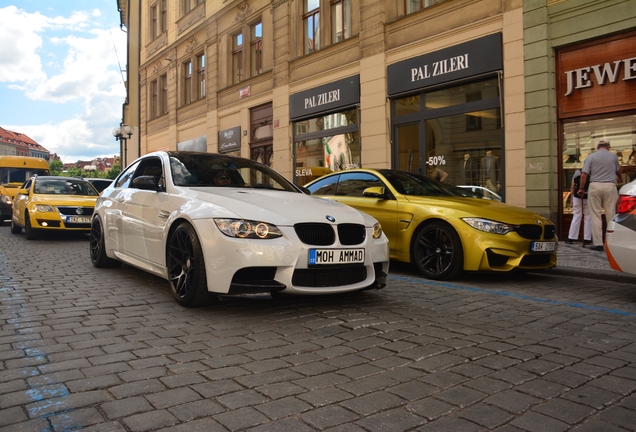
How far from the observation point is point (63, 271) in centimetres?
699

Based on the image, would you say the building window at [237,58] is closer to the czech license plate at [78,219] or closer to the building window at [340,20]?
the building window at [340,20]

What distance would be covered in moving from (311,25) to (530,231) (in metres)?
13.0

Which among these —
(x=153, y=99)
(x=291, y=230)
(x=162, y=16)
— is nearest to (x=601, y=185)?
(x=291, y=230)

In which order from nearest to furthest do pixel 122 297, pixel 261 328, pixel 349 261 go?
pixel 261 328 → pixel 349 261 → pixel 122 297

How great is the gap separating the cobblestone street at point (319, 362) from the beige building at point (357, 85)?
7.23 meters

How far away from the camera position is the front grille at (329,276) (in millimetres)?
Result: 4266

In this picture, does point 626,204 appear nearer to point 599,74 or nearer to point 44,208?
point 599,74

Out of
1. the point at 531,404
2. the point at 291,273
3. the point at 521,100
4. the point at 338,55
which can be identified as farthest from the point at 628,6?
the point at 531,404

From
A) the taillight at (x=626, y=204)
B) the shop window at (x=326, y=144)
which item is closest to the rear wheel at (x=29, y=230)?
the shop window at (x=326, y=144)

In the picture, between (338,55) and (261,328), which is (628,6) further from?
(261,328)

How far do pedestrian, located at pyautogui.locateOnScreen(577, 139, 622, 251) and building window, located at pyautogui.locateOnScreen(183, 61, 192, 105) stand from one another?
65.4 ft

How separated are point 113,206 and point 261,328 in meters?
3.49

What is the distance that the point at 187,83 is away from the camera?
2591 centimetres

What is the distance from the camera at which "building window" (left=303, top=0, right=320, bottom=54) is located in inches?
674
